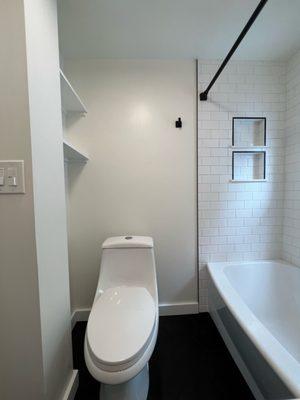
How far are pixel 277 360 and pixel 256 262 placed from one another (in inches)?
43.7

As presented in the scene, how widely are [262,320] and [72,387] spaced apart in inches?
55.6

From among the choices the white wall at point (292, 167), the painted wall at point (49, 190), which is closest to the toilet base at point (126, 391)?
the painted wall at point (49, 190)

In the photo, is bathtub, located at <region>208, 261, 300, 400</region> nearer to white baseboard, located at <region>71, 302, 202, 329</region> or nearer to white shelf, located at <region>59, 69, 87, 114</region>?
white baseboard, located at <region>71, 302, 202, 329</region>

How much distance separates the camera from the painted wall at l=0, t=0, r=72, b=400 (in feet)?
2.65

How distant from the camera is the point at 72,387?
3.85 feet

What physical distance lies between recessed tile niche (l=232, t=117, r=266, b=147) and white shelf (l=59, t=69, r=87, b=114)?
1326 millimetres

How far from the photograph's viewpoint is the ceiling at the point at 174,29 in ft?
4.22

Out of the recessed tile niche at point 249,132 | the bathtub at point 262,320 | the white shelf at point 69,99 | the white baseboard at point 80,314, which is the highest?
the white shelf at point 69,99

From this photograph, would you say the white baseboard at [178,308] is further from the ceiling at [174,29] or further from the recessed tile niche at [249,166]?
the ceiling at [174,29]

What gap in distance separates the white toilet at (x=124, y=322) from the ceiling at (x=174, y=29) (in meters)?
1.52

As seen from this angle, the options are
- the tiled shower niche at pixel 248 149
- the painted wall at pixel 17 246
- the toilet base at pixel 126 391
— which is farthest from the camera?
the tiled shower niche at pixel 248 149

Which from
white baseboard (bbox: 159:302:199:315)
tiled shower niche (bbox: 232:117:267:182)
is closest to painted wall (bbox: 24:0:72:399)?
white baseboard (bbox: 159:302:199:315)

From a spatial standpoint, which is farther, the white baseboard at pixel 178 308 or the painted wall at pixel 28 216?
the white baseboard at pixel 178 308

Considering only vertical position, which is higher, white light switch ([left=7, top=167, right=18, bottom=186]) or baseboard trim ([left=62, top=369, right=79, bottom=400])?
white light switch ([left=7, top=167, right=18, bottom=186])
